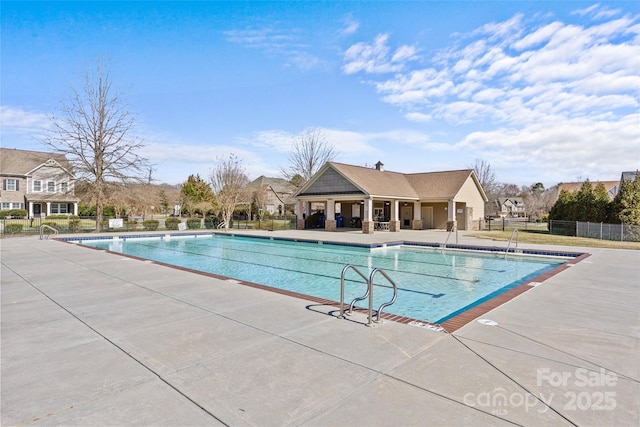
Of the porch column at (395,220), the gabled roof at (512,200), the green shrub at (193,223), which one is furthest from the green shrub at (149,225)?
the gabled roof at (512,200)

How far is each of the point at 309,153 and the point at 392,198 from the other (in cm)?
1809

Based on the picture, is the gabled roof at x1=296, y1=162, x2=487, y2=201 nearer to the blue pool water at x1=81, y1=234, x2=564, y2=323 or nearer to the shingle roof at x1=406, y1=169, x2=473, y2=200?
the shingle roof at x1=406, y1=169, x2=473, y2=200

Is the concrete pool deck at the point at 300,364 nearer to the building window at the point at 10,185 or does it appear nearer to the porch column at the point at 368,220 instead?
the porch column at the point at 368,220

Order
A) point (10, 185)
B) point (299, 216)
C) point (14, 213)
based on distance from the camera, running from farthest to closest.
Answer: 1. point (10, 185)
2. point (14, 213)
3. point (299, 216)

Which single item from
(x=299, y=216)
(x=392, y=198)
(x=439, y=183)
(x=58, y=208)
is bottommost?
(x=299, y=216)

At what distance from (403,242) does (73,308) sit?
15.4 metres

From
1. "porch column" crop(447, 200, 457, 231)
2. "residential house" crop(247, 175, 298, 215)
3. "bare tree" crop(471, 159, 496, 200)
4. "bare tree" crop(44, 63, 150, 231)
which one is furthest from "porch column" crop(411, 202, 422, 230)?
"bare tree" crop(471, 159, 496, 200)

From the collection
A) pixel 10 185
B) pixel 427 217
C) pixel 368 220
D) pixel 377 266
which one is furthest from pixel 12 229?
pixel 427 217

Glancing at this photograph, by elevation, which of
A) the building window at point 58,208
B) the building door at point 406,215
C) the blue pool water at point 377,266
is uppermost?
the building window at point 58,208

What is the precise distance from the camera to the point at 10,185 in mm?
36469

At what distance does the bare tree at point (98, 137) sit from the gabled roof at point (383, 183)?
44.8 feet

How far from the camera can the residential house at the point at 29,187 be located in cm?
3619

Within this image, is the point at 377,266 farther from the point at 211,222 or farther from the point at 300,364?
the point at 211,222

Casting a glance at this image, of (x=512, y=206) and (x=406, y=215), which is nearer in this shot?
(x=406, y=215)
